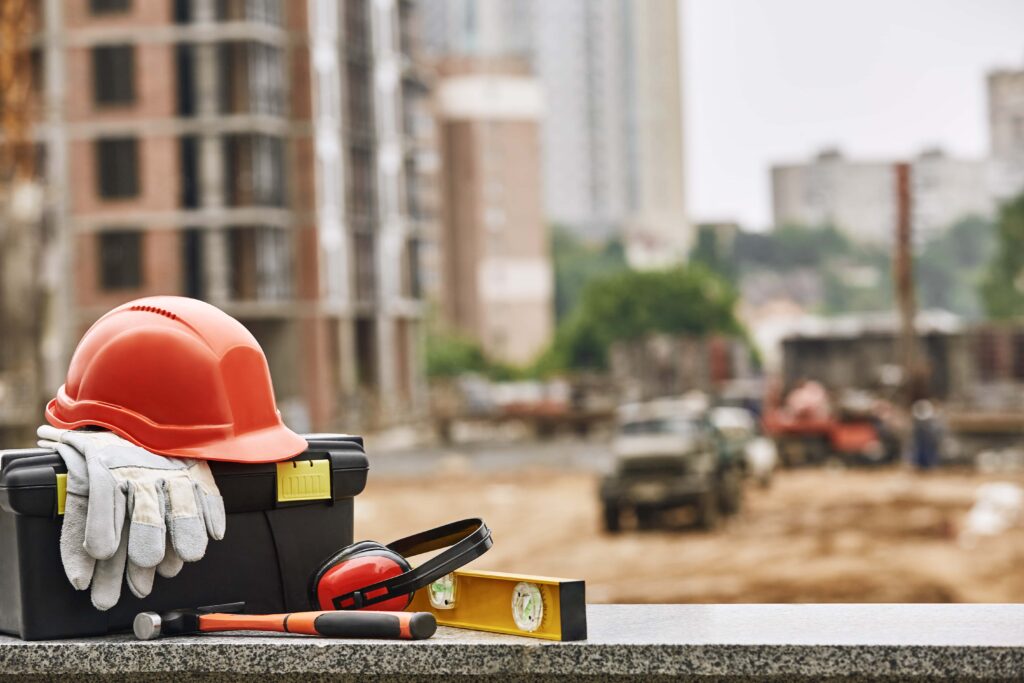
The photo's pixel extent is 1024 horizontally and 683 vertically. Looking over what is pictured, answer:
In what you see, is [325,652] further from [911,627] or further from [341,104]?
[341,104]

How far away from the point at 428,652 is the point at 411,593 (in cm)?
43

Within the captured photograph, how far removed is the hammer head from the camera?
325 centimetres

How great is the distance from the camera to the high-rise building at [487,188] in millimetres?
123750

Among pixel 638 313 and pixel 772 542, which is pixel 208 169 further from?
pixel 638 313

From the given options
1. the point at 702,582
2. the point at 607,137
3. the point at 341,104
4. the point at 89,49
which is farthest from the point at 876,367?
the point at 607,137

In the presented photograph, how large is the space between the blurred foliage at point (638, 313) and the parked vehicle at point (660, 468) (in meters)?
85.1

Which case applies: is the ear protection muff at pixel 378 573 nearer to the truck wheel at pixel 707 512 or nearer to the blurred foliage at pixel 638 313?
the truck wheel at pixel 707 512

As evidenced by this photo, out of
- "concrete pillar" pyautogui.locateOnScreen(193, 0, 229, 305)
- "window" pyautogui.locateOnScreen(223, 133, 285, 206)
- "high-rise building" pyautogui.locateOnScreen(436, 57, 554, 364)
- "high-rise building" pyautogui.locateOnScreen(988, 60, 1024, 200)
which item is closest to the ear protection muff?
"concrete pillar" pyautogui.locateOnScreen(193, 0, 229, 305)

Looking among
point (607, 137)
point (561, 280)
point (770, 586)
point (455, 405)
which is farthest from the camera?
point (607, 137)

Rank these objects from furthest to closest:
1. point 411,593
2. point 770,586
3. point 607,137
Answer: point 607,137
point 770,586
point 411,593

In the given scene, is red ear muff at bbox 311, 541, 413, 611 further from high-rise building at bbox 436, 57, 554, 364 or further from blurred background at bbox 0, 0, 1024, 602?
high-rise building at bbox 436, 57, 554, 364

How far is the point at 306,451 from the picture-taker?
139 inches

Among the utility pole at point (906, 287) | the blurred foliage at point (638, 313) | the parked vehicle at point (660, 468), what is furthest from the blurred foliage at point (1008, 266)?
the parked vehicle at point (660, 468)

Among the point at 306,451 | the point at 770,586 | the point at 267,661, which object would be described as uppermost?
the point at 306,451
